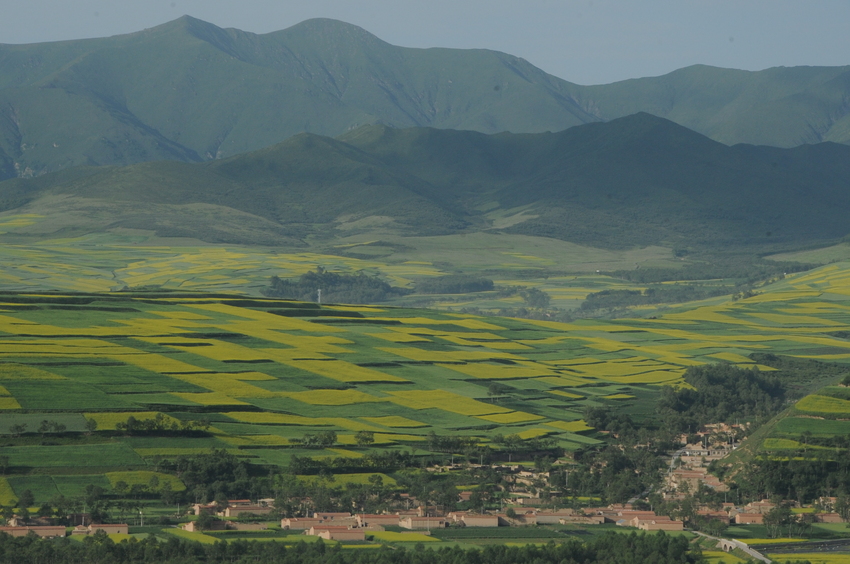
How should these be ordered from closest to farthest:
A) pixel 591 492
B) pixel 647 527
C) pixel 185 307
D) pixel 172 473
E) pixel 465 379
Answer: pixel 647 527
pixel 172 473
pixel 591 492
pixel 465 379
pixel 185 307

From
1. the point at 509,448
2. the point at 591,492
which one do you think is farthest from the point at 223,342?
the point at 591,492

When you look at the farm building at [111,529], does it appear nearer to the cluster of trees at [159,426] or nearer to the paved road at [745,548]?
the cluster of trees at [159,426]

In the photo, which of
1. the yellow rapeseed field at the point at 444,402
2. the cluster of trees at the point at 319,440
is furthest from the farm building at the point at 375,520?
the yellow rapeseed field at the point at 444,402

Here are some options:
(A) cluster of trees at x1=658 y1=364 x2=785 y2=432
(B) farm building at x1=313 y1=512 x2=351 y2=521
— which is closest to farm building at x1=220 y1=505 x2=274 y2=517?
(B) farm building at x1=313 y1=512 x2=351 y2=521

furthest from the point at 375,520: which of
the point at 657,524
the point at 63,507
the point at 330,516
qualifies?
the point at 63,507

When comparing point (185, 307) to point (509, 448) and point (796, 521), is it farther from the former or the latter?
point (796, 521)

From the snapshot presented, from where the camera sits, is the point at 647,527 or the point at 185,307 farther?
the point at 185,307

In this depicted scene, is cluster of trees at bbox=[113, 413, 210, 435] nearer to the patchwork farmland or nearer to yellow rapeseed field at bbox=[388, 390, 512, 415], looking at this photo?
the patchwork farmland
